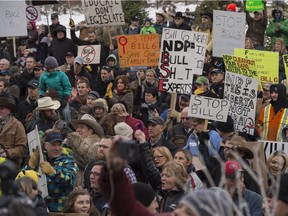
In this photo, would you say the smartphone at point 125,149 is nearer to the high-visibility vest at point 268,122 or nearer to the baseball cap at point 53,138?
the baseball cap at point 53,138

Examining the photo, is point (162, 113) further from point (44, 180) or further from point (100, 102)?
point (44, 180)

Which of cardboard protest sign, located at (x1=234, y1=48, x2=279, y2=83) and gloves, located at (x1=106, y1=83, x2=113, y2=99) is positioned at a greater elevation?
cardboard protest sign, located at (x1=234, y1=48, x2=279, y2=83)

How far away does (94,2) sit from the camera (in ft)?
63.3

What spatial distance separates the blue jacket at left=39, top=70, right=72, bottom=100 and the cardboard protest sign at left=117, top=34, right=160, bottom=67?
1670 mm

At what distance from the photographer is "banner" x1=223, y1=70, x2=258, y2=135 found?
12828mm

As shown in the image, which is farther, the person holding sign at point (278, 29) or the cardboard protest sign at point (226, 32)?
the person holding sign at point (278, 29)

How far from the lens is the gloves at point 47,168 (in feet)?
30.2

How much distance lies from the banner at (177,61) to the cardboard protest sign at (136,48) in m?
2.29

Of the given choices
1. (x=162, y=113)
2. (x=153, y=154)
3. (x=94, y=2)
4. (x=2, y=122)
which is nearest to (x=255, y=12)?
(x=94, y=2)

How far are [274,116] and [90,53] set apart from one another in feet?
21.4

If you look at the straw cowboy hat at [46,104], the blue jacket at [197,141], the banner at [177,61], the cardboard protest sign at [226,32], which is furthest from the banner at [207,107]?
the cardboard protest sign at [226,32]

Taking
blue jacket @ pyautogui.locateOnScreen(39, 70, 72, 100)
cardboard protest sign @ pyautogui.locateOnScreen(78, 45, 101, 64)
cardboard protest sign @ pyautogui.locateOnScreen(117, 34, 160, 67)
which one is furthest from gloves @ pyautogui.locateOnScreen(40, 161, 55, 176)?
cardboard protest sign @ pyautogui.locateOnScreen(78, 45, 101, 64)

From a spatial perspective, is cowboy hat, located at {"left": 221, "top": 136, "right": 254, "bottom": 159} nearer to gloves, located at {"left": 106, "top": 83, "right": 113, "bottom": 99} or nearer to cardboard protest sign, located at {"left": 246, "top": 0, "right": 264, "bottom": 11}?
gloves, located at {"left": 106, "top": 83, "right": 113, "bottom": 99}

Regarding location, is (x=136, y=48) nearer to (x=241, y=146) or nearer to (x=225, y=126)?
(x=225, y=126)
